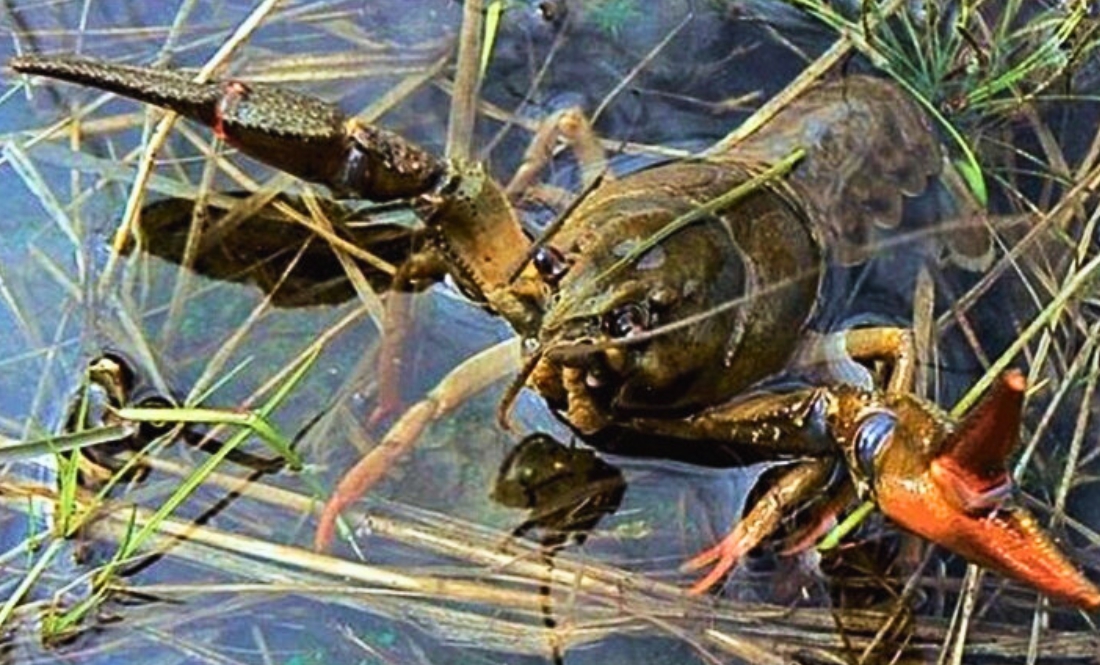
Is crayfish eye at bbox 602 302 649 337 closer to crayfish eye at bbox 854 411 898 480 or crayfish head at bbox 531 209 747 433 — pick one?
crayfish head at bbox 531 209 747 433

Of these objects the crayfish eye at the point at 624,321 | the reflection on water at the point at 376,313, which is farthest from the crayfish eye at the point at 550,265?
the reflection on water at the point at 376,313

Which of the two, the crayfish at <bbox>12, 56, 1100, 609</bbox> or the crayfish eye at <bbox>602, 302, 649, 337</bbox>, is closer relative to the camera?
the crayfish at <bbox>12, 56, 1100, 609</bbox>

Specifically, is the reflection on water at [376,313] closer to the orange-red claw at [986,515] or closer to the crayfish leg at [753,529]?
the crayfish leg at [753,529]

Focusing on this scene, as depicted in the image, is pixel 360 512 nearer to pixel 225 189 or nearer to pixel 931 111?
pixel 225 189

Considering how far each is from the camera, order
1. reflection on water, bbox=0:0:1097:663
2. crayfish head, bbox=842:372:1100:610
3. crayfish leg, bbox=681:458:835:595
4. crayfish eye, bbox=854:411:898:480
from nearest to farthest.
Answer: crayfish head, bbox=842:372:1100:610
crayfish eye, bbox=854:411:898:480
reflection on water, bbox=0:0:1097:663
crayfish leg, bbox=681:458:835:595

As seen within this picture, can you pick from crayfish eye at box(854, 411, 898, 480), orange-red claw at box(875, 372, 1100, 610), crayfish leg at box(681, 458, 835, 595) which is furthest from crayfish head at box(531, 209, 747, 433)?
orange-red claw at box(875, 372, 1100, 610)

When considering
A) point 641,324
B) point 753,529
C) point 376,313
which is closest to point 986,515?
point 753,529

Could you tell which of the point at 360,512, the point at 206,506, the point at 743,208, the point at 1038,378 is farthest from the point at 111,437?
the point at 1038,378

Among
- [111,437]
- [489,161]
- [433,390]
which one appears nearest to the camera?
[111,437]
